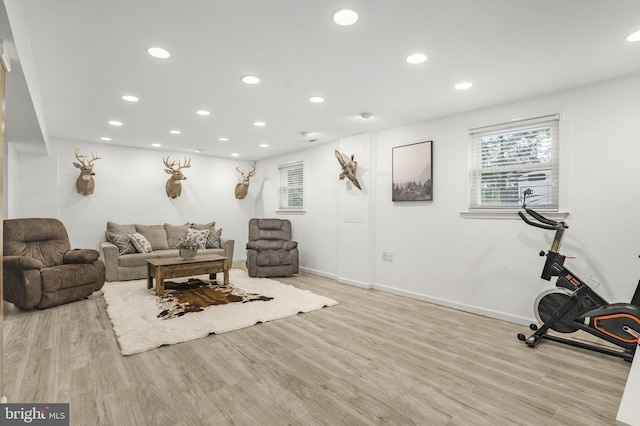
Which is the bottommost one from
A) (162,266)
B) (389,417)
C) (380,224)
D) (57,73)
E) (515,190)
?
(389,417)

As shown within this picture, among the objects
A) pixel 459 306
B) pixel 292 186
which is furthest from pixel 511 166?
pixel 292 186

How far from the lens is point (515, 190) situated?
142 inches

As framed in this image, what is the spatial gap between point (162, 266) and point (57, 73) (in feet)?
8.12

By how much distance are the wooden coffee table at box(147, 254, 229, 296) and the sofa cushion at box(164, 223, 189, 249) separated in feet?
5.41

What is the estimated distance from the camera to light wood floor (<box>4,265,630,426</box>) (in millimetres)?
1885

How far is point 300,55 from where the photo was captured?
260 centimetres

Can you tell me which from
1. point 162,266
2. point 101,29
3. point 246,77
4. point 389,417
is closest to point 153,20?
point 101,29

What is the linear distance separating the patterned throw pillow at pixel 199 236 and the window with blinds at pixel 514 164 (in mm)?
4817

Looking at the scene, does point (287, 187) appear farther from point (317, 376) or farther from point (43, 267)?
point (317, 376)

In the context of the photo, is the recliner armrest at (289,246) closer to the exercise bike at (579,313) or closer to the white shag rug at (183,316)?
the white shag rug at (183,316)

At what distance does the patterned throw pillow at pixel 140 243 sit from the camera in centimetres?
556

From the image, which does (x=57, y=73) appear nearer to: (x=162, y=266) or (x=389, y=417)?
(x=162, y=266)

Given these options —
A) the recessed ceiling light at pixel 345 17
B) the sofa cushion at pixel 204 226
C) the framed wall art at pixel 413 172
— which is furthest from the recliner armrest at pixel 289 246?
the recessed ceiling light at pixel 345 17

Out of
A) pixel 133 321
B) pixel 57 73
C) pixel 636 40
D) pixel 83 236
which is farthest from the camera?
pixel 83 236
